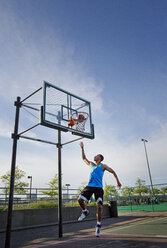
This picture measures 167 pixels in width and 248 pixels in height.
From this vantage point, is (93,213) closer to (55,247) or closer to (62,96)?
(55,247)

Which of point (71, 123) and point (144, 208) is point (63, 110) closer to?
→ point (71, 123)

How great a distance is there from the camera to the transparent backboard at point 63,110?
23.2 feet

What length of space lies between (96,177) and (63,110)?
11.8 feet

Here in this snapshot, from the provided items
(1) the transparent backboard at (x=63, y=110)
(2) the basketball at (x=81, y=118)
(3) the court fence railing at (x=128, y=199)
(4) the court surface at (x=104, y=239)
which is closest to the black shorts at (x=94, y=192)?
(4) the court surface at (x=104, y=239)

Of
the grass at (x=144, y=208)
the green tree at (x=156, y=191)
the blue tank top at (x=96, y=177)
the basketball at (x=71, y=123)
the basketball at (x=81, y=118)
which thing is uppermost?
the basketball at (x=81, y=118)

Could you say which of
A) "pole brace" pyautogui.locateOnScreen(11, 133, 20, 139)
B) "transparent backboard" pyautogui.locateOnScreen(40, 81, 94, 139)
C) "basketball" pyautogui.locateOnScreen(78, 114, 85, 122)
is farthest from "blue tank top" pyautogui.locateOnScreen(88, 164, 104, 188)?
"pole brace" pyautogui.locateOnScreen(11, 133, 20, 139)

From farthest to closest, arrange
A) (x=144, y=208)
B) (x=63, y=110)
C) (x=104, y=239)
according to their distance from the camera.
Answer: (x=144, y=208), (x=63, y=110), (x=104, y=239)

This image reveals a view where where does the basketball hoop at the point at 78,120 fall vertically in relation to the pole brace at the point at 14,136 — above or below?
above

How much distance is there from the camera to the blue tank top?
17.2 feet

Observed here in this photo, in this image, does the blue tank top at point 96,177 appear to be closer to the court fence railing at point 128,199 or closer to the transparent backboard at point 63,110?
the transparent backboard at point 63,110

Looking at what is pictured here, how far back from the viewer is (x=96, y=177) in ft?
17.3

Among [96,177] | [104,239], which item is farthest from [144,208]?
[96,177]

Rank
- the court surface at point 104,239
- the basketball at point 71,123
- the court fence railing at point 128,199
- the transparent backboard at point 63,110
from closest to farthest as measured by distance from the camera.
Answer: the court surface at point 104,239
the transparent backboard at point 63,110
the basketball at point 71,123
the court fence railing at point 128,199

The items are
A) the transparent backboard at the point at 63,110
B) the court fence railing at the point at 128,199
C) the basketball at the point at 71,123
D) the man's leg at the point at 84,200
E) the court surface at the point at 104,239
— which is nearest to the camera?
the man's leg at the point at 84,200
